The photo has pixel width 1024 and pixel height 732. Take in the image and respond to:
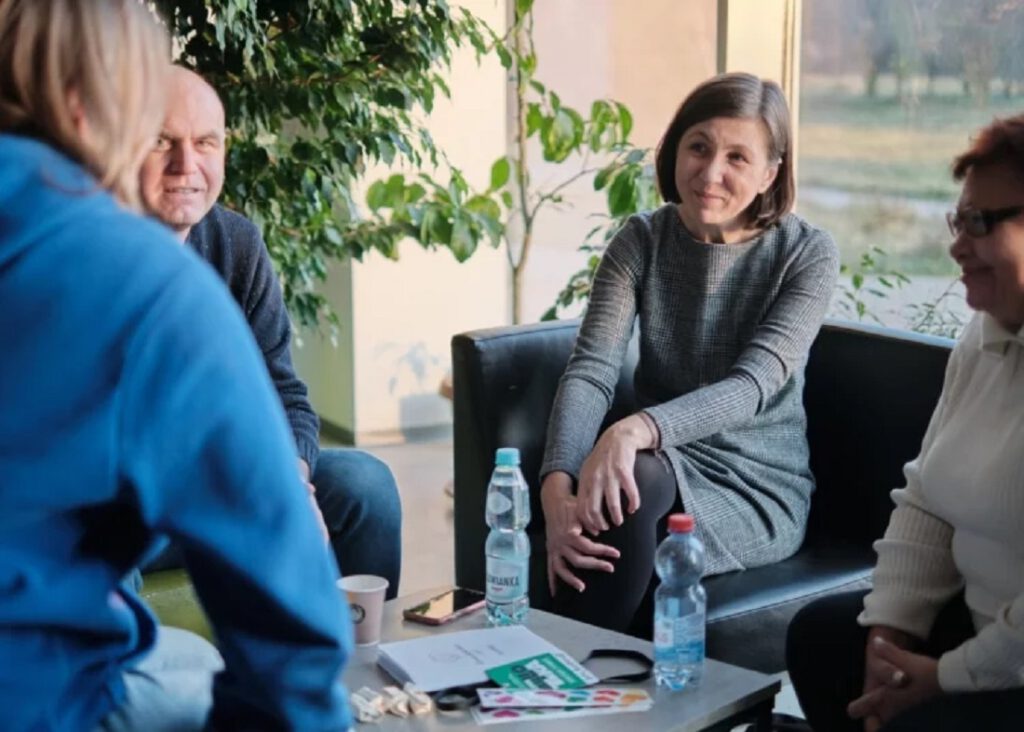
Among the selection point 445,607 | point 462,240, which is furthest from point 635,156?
point 445,607

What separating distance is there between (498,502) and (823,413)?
2.43ft

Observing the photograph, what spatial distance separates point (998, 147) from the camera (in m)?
1.69

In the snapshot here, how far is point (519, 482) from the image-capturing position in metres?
2.10

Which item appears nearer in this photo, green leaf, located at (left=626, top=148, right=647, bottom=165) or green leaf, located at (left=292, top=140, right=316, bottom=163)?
green leaf, located at (left=292, top=140, right=316, bottom=163)

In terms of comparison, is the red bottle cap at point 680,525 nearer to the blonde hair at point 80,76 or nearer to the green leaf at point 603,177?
the blonde hair at point 80,76

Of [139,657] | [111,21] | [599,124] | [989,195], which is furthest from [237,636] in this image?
[599,124]

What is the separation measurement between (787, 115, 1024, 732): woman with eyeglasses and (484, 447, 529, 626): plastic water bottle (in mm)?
402

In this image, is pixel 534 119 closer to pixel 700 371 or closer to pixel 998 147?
pixel 700 371

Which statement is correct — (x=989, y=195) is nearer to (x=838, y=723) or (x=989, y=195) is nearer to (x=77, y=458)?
(x=838, y=723)

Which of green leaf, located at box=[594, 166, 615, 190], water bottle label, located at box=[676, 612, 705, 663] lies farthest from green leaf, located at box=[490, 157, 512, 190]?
water bottle label, located at box=[676, 612, 705, 663]

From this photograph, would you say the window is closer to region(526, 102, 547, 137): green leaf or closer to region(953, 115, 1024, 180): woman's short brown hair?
region(526, 102, 547, 137): green leaf

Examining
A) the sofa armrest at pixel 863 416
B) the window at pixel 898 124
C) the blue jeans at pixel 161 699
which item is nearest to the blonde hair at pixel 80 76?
the blue jeans at pixel 161 699

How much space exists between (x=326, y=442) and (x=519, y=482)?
2826 millimetres

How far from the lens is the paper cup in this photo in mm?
1771
